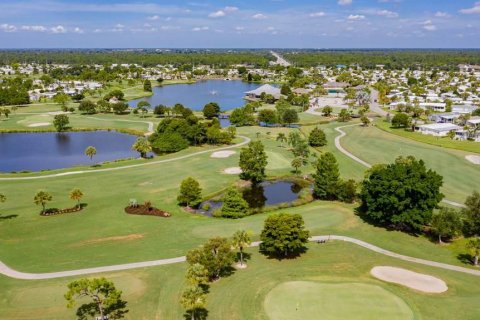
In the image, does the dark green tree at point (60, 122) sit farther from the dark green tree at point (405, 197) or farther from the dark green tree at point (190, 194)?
the dark green tree at point (405, 197)

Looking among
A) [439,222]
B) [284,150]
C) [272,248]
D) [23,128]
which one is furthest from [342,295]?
[23,128]

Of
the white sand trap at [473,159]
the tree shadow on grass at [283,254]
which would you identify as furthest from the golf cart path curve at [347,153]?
the tree shadow on grass at [283,254]

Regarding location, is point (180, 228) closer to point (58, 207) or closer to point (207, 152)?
point (58, 207)

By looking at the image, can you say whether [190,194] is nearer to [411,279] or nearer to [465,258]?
[411,279]

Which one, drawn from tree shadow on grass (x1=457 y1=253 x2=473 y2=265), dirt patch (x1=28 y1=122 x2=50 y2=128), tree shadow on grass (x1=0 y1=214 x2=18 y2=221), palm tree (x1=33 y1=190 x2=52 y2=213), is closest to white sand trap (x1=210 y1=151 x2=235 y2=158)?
palm tree (x1=33 y1=190 x2=52 y2=213)

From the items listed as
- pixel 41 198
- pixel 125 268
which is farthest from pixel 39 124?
pixel 125 268

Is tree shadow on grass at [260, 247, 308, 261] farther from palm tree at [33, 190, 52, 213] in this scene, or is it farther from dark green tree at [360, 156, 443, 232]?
palm tree at [33, 190, 52, 213]

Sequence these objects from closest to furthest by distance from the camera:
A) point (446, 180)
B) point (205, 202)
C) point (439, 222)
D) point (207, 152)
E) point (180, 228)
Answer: point (439, 222) < point (180, 228) < point (205, 202) < point (446, 180) < point (207, 152)
